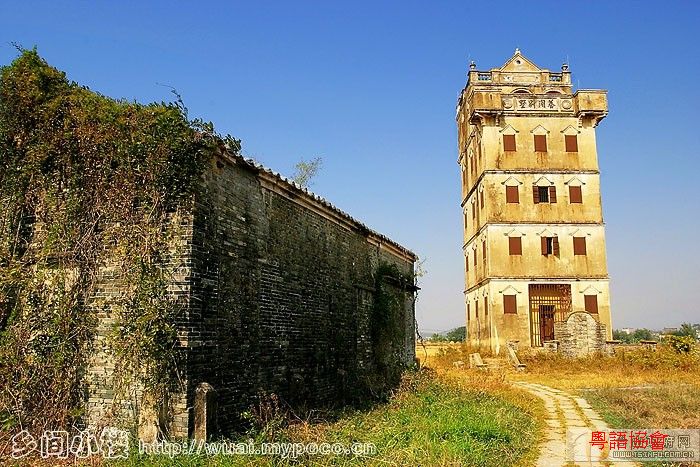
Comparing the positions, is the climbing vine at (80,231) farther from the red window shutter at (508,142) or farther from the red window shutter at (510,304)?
the red window shutter at (508,142)

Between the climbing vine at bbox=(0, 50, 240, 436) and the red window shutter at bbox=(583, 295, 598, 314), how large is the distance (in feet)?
81.7

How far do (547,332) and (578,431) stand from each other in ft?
72.0

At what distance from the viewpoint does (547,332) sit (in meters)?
30.9

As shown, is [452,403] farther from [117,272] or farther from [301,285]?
[117,272]

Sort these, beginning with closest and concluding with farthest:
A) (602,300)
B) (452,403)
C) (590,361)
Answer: (452,403) < (590,361) < (602,300)

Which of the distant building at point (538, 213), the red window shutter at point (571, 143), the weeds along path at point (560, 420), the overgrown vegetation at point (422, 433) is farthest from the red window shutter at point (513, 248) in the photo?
the overgrown vegetation at point (422, 433)

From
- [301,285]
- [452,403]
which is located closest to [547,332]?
[452,403]

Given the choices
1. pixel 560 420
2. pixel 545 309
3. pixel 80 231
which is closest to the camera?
pixel 80 231

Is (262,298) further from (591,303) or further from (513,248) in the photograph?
(591,303)

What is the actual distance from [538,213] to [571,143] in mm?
4155

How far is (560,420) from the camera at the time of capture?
1130 cm

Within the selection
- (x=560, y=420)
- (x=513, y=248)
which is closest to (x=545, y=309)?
(x=513, y=248)

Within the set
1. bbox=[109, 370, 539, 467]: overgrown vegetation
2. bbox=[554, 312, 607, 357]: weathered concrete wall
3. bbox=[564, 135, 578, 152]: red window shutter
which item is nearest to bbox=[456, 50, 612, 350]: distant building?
bbox=[564, 135, 578, 152]: red window shutter

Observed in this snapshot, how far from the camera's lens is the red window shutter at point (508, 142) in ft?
97.9
